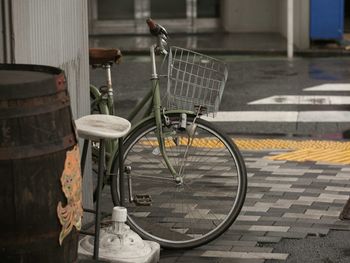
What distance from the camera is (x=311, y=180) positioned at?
299 inches

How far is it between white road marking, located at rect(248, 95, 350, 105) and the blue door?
15.0ft

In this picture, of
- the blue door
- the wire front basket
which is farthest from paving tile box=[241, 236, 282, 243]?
the blue door

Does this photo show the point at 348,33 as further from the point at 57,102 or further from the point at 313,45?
the point at 57,102

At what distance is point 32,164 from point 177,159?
6.72 feet

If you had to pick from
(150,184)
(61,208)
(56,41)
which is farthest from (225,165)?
(61,208)

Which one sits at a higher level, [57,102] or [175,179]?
[57,102]

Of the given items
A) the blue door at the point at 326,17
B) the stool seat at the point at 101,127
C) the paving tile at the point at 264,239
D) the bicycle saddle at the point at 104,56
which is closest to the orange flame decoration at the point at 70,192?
the stool seat at the point at 101,127

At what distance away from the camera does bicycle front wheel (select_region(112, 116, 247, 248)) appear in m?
5.75

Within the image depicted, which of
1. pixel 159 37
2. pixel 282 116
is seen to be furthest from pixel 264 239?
pixel 282 116

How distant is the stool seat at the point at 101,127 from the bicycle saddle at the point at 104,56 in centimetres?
135

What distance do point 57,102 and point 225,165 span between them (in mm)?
2417

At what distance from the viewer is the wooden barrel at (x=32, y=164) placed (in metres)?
3.93

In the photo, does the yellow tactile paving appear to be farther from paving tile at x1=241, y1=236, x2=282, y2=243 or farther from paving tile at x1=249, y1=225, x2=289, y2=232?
paving tile at x1=241, y1=236, x2=282, y2=243

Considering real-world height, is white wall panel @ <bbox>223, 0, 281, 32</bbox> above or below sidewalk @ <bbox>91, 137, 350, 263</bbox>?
above
